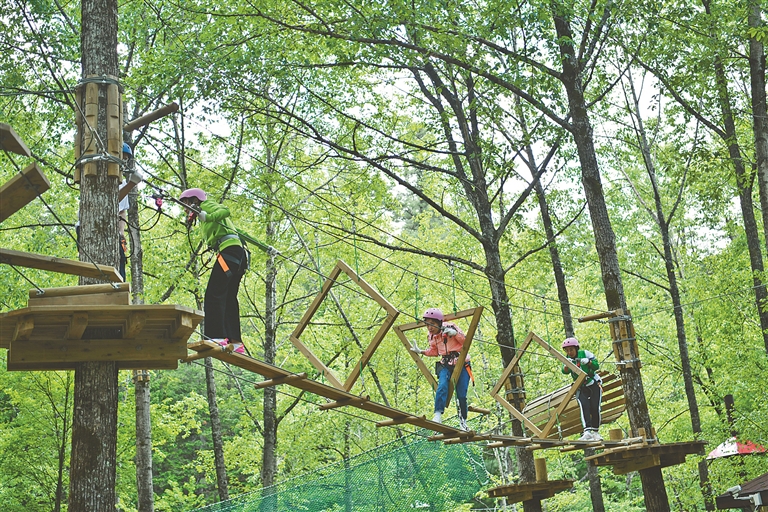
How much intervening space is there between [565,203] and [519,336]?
19.1ft

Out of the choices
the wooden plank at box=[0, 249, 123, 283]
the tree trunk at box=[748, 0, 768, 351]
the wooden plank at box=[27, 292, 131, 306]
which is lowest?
the wooden plank at box=[27, 292, 131, 306]

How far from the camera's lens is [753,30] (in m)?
8.65

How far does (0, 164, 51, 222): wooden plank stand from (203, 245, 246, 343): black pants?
2003 mm

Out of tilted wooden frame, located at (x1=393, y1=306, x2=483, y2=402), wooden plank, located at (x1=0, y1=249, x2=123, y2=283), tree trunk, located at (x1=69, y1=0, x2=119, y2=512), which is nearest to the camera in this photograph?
wooden plank, located at (x1=0, y1=249, x2=123, y2=283)

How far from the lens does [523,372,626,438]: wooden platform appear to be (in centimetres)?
945

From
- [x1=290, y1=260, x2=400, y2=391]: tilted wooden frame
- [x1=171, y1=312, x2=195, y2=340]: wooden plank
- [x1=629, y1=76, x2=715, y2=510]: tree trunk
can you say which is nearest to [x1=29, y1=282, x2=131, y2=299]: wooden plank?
[x1=171, y1=312, x2=195, y2=340]: wooden plank

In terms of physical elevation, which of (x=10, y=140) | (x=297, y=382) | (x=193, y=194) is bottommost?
(x=297, y=382)

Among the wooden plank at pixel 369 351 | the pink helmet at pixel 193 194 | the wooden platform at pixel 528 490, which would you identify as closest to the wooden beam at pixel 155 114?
the pink helmet at pixel 193 194

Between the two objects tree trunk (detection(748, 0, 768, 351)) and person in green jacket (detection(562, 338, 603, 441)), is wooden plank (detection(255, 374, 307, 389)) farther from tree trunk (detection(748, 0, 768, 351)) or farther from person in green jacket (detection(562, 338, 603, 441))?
tree trunk (detection(748, 0, 768, 351))

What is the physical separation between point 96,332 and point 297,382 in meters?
1.62

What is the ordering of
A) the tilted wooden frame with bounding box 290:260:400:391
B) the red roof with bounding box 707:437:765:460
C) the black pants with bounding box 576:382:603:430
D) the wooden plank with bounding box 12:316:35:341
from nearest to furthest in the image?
the wooden plank with bounding box 12:316:35:341
the tilted wooden frame with bounding box 290:260:400:391
the black pants with bounding box 576:382:603:430
the red roof with bounding box 707:437:765:460

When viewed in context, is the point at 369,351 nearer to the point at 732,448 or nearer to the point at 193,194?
the point at 193,194

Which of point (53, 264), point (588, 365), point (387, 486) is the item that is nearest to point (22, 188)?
point (53, 264)

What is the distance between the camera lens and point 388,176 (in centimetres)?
1298
